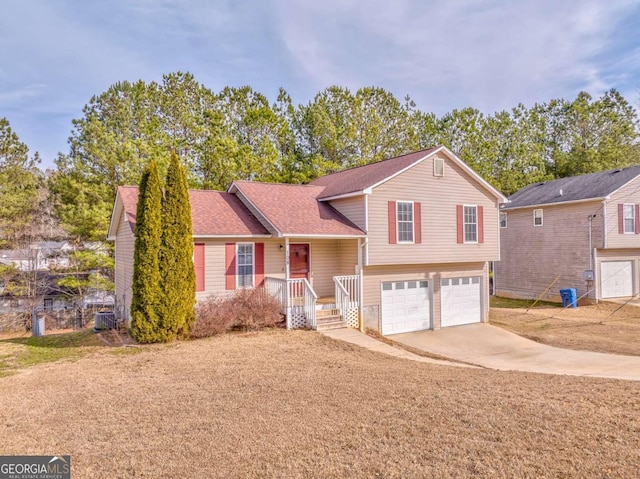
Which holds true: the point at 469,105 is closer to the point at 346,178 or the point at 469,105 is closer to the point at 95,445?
the point at 346,178

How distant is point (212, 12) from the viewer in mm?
13469

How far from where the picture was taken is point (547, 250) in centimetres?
2409

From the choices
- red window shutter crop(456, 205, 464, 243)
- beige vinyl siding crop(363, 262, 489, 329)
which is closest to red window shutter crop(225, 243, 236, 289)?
beige vinyl siding crop(363, 262, 489, 329)

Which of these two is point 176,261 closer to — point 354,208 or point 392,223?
point 354,208

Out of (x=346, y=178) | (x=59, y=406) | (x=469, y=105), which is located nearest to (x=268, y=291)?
(x=346, y=178)

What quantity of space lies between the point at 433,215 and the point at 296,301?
6274mm

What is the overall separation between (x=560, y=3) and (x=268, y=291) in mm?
13113

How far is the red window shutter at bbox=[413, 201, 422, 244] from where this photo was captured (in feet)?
50.9

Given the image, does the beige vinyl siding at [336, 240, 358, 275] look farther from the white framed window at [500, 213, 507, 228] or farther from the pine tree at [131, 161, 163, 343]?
the white framed window at [500, 213, 507, 228]

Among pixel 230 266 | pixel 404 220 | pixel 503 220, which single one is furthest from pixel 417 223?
pixel 503 220

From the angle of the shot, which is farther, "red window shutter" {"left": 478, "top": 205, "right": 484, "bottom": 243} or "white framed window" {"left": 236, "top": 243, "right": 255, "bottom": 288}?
"red window shutter" {"left": 478, "top": 205, "right": 484, "bottom": 243}

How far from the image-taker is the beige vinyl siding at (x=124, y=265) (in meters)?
15.1

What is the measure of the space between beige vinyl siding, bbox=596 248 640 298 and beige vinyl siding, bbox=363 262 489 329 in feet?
27.4

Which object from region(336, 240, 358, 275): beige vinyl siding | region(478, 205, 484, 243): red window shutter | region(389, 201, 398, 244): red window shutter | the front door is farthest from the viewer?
region(478, 205, 484, 243): red window shutter
